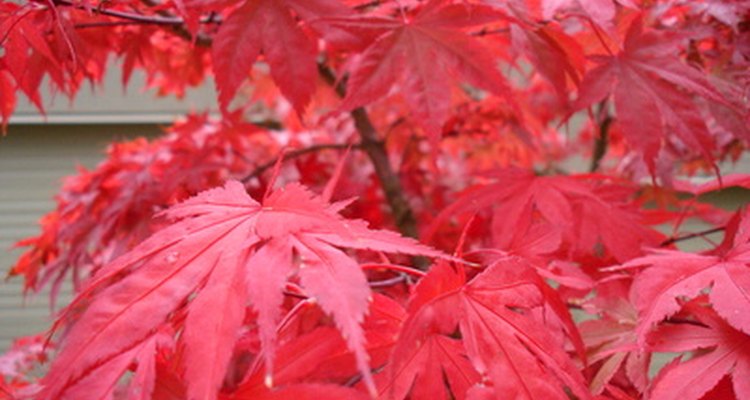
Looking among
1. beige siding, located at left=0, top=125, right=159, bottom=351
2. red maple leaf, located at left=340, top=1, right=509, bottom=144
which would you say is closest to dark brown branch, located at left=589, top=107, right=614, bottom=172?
red maple leaf, located at left=340, top=1, right=509, bottom=144

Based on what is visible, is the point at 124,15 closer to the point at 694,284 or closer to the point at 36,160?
the point at 694,284

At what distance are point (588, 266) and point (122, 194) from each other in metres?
0.78

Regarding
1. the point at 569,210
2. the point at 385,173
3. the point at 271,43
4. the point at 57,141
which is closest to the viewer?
the point at 271,43

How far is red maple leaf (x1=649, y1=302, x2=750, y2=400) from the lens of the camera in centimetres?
48

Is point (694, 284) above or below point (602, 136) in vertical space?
above

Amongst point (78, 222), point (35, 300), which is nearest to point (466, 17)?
point (78, 222)

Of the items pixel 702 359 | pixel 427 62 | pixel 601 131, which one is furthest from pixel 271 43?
pixel 601 131

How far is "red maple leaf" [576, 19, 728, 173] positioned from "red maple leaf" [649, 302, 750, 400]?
0.73 ft

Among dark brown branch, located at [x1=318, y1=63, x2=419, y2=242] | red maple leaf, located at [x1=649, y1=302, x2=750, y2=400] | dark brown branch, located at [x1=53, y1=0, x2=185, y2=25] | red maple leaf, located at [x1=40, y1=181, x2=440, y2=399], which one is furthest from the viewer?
dark brown branch, located at [x1=318, y1=63, x2=419, y2=242]

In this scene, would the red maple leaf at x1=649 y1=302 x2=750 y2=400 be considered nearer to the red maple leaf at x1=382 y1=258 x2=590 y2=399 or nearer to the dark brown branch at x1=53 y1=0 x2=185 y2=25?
the red maple leaf at x1=382 y1=258 x2=590 y2=399

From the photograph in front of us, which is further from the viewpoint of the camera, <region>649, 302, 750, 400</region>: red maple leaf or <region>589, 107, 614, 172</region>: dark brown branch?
<region>589, 107, 614, 172</region>: dark brown branch

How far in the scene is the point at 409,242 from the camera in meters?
0.44

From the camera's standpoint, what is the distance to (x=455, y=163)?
2346mm

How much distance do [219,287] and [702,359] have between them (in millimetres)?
334
